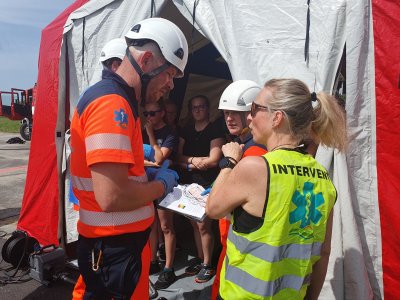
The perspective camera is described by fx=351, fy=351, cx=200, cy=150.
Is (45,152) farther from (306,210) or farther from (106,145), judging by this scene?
(306,210)

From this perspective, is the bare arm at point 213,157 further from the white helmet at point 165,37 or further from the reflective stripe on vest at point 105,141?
the reflective stripe on vest at point 105,141

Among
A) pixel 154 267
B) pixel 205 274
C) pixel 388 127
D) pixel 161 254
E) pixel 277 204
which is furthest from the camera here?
pixel 161 254

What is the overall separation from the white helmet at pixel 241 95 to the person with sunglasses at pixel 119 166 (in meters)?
0.94

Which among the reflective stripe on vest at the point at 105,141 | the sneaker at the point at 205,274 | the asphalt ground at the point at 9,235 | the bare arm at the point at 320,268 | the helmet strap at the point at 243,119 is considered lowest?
the asphalt ground at the point at 9,235

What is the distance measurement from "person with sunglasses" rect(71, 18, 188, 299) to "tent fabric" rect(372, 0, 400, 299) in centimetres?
146

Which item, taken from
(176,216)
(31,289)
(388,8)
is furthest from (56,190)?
(388,8)

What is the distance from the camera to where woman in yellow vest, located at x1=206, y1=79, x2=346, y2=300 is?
4.62 ft

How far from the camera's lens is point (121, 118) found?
1455 millimetres

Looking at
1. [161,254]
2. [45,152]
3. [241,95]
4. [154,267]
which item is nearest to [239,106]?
[241,95]

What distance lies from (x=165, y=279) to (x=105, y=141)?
2.40 meters

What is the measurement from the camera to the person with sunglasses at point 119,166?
4.70ft

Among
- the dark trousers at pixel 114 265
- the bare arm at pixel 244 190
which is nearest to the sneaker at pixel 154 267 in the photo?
the dark trousers at pixel 114 265

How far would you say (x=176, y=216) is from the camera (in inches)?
184

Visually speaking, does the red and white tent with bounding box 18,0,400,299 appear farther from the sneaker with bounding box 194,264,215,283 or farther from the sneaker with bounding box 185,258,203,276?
the sneaker with bounding box 185,258,203,276
